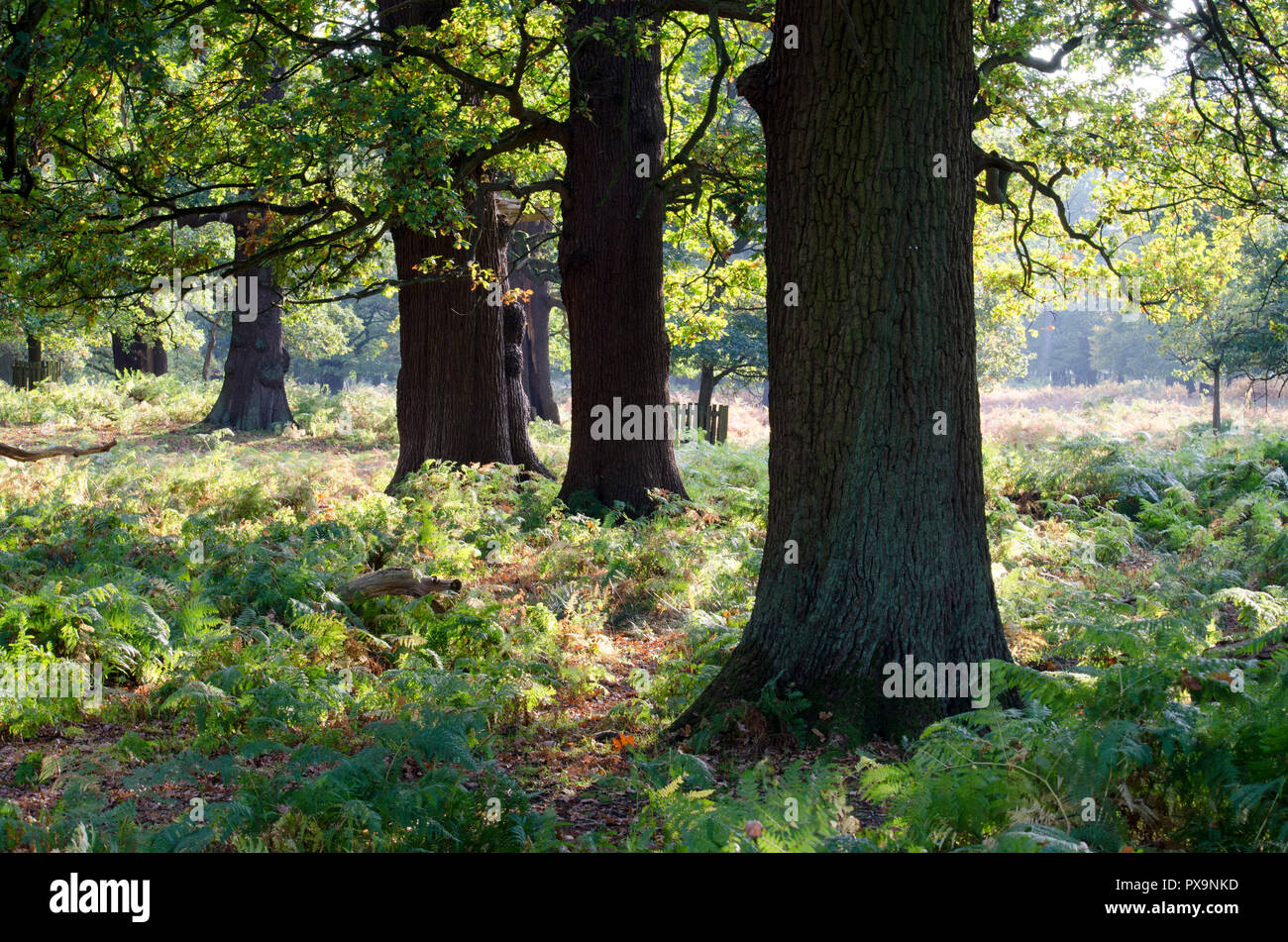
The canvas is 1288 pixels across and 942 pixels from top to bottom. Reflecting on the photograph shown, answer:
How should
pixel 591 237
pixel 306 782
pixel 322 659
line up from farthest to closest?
pixel 591 237 → pixel 322 659 → pixel 306 782

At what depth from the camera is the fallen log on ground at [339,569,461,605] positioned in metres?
7.93

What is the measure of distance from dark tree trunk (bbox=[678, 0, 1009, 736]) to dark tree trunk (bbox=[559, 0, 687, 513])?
6087mm

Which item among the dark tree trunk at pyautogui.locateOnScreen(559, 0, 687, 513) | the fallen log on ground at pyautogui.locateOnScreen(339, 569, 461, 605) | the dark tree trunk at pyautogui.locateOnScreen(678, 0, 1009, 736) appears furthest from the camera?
the dark tree trunk at pyautogui.locateOnScreen(559, 0, 687, 513)

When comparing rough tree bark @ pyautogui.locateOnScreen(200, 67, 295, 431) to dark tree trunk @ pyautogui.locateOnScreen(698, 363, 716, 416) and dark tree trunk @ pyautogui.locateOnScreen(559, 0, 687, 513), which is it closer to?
dark tree trunk @ pyautogui.locateOnScreen(698, 363, 716, 416)

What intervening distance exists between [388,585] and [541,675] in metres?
1.73

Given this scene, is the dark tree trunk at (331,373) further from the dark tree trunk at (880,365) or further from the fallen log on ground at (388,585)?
the dark tree trunk at (880,365)

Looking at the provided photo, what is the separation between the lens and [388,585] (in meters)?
7.96

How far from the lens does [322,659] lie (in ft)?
22.5

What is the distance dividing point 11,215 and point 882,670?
8.24m

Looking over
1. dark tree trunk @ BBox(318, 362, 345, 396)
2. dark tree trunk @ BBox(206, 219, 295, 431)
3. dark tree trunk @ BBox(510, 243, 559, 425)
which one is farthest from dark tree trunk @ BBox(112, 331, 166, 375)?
dark tree trunk @ BBox(318, 362, 345, 396)

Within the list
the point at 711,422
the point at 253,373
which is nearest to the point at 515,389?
the point at 253,373

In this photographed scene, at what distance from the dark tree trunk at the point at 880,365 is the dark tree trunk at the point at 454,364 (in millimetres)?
8105
